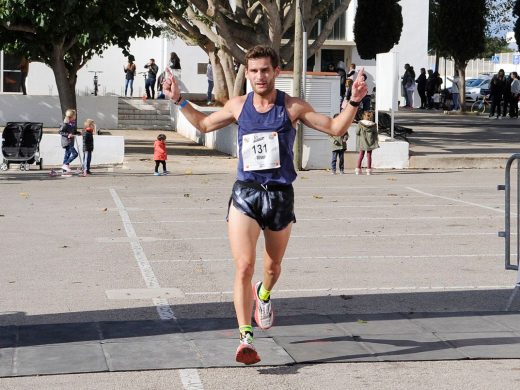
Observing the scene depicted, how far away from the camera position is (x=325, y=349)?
7.96 m

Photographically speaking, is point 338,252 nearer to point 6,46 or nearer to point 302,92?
point 302,92

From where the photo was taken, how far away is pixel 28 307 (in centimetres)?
959

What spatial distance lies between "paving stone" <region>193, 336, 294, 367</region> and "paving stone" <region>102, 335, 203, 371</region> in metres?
0.07

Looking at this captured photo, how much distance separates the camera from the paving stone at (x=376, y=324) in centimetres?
855

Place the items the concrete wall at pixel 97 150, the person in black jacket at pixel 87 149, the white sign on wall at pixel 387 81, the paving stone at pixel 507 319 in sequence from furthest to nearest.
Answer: the concrete wall at pixel 97 150 < the white sign on wall at pixel 387 81 < the person in black jacket at pixel 87 149 < the paving stone at pixel 507 319

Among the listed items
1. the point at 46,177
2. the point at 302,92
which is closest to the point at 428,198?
the point at 302,92

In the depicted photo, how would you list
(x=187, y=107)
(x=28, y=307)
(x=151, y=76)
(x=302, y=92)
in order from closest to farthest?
(x=187, y=107) → (x=28, y=307) → (x=302, y=92) → (x=151, y=76)

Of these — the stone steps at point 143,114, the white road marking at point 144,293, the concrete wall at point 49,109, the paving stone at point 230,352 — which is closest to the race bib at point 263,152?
the paving stone at point 230,352

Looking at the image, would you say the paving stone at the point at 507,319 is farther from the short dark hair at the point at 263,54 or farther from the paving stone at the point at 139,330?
the short dark hair at the point at 263,54

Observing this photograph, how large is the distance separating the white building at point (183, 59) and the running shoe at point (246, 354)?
4213 centimetres

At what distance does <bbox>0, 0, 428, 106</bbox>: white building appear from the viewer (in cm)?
4988

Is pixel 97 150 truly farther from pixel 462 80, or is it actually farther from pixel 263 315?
pixel 462 80

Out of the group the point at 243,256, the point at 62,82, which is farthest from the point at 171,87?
the point at 62,82

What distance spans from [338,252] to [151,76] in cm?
3369
